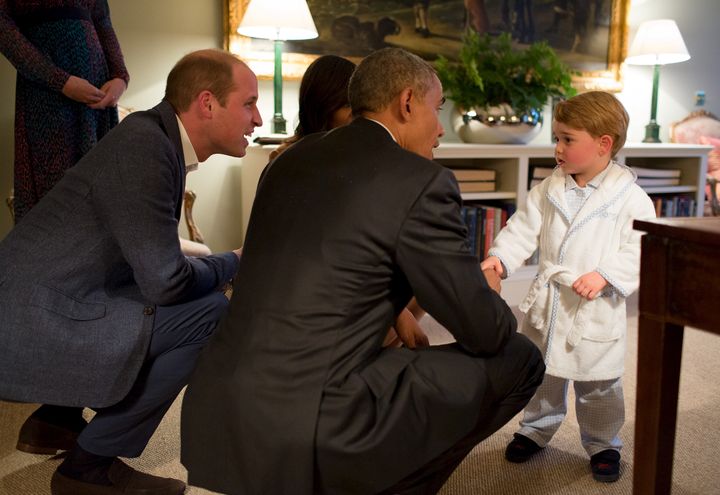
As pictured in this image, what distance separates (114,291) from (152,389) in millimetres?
231

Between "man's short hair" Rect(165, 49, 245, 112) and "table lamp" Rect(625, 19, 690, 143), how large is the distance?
3182 millimetres

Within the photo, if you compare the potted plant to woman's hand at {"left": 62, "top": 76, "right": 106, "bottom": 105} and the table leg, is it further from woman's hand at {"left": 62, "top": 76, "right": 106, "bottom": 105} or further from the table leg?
the table leg

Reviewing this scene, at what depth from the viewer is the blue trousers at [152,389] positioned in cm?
156

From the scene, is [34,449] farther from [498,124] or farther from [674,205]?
[674,205]

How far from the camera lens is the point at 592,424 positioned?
186cm

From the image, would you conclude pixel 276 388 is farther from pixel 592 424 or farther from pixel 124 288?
pixel 592 424

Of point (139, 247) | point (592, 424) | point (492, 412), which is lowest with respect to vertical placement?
point (592, 424)

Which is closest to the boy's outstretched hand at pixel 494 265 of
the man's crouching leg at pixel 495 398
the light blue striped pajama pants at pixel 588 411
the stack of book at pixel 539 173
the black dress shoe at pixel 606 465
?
the light blue striped pajama pants at pixel 588 411

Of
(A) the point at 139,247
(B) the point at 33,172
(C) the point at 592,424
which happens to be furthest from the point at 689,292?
(B) the point at 33,172

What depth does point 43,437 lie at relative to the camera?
185cm

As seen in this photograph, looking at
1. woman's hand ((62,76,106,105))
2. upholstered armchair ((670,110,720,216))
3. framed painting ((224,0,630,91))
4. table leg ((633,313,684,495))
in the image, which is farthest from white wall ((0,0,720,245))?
table leg ((633,313,684,495))

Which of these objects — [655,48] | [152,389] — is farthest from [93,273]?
[655,48]

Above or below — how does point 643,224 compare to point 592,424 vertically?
above

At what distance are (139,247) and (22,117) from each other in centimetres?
114
